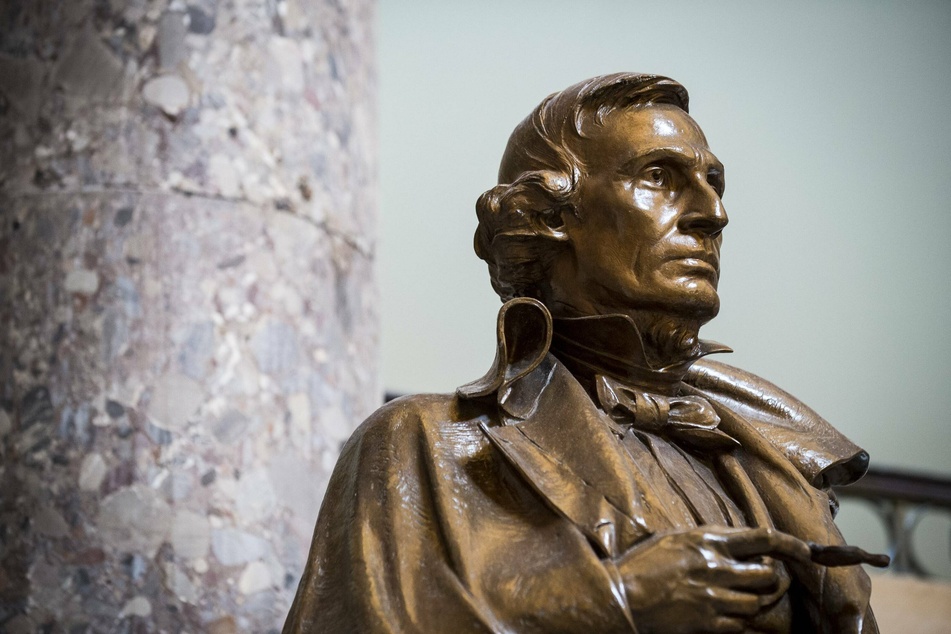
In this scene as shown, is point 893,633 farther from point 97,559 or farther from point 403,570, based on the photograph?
point 403,570

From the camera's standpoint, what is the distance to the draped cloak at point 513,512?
1525 millimetres

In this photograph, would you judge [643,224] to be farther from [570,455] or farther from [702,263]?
[570,455]

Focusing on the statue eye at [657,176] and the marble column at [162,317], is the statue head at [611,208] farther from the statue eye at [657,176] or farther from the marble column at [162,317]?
the marble column at [162,317]

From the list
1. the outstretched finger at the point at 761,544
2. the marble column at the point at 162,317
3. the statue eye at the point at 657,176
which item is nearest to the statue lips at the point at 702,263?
the statue eye at the point at 657,176

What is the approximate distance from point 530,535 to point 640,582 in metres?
0.17

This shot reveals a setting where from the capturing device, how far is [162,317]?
2545 mm

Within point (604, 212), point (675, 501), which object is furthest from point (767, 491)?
point (604, 212)

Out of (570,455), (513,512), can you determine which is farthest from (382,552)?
(570,455)

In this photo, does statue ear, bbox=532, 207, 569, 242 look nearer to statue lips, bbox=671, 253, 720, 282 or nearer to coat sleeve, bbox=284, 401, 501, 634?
statue lips, bbox=671, 253, 720, 282

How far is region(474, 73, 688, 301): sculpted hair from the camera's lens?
1848mm

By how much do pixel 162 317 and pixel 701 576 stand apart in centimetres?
139

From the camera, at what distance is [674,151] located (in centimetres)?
183

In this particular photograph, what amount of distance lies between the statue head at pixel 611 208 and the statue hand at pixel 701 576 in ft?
1.20

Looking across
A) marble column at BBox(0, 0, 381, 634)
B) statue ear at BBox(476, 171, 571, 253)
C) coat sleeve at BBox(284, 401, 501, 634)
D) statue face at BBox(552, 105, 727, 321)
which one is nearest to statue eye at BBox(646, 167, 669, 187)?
statue face at BBox(552, 105, 727, 321)
